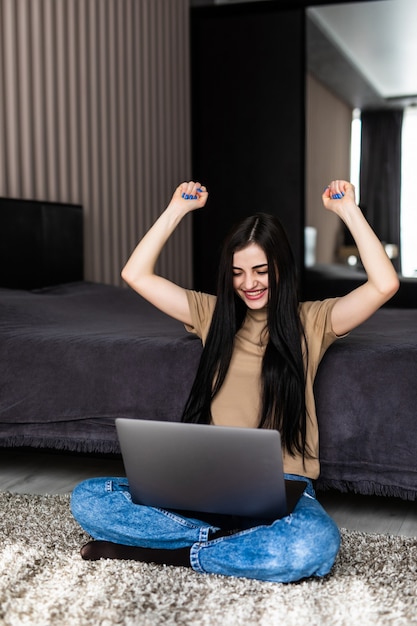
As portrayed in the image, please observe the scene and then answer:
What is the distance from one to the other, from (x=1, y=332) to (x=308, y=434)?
108 centimetres

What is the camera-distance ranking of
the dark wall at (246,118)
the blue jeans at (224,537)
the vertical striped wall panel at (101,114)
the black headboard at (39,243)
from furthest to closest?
1. the dark wall at (246,118)
2. the vertical striped wall panel at (101,114)
3. the black headboard at (39,243)
4. the blue jeans at (224,537)

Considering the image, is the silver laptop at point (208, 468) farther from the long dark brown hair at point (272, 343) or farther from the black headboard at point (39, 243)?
the black headboard at point (39, 243)

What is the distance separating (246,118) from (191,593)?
3.98 m

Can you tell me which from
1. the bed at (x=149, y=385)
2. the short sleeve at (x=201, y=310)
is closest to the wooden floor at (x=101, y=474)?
the bed at (x=149, y=385)

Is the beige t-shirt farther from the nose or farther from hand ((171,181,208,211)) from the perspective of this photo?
hand ((171,181,208,211))

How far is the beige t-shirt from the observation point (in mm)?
1749

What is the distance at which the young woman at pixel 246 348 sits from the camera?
5.32 feet

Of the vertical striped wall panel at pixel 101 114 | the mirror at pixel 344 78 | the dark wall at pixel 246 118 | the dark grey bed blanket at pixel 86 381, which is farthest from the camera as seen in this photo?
the dark wall at pixel 246 118

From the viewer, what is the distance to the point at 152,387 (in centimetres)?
211

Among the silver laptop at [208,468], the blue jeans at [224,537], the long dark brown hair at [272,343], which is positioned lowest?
the blue jeans at [224,537]

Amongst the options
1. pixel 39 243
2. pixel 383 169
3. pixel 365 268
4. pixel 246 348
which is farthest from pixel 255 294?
pixel 383 169

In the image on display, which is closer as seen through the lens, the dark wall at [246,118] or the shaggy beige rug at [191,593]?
the shaggy beige rug at [191,593]

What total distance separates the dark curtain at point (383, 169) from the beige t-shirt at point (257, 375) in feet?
9.86

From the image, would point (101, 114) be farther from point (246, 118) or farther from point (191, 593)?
point (191, 593)
